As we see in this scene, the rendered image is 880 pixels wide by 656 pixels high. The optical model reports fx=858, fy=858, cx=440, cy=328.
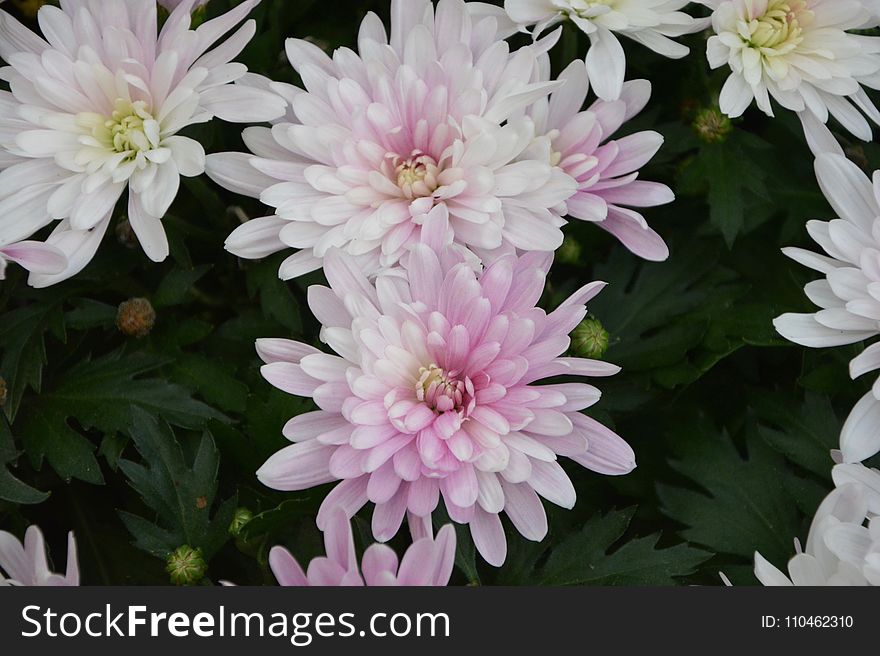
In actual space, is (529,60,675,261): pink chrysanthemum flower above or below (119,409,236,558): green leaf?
above

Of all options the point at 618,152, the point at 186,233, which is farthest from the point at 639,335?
the point at 186,233

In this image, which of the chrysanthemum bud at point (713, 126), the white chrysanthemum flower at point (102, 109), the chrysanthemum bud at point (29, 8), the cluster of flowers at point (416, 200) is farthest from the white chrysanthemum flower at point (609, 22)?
the chrysanthemum bud at point (29, 8)

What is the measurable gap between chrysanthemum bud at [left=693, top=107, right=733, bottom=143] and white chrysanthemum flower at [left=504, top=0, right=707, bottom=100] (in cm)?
16

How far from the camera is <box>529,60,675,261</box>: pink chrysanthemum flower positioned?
896 mm

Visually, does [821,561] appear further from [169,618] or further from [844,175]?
[169,618]

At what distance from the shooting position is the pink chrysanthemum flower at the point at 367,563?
761 mm

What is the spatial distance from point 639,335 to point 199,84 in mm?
613

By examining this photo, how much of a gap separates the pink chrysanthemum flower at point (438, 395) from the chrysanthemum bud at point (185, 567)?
18 centimetres

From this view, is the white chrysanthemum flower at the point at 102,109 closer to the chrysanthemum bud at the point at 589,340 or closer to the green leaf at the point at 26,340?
the green leaf at the point at 26,340

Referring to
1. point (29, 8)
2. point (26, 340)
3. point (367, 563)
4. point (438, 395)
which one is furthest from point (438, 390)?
point (29, 8)

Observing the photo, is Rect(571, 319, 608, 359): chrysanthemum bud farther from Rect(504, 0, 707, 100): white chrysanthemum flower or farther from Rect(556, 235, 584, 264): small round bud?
Rect(504, 0, 707, 100): white chrysanthemum flower

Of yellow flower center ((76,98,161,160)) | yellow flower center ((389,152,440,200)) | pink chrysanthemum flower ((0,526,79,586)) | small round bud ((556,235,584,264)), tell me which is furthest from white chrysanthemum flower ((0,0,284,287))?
small round bud ((556,235,584,264))

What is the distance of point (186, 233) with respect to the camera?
1047 millimetres

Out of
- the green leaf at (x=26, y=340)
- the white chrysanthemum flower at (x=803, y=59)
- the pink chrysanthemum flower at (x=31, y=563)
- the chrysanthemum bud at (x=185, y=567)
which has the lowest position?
the pink chrysanthemum flower at (x=31, y=563)
